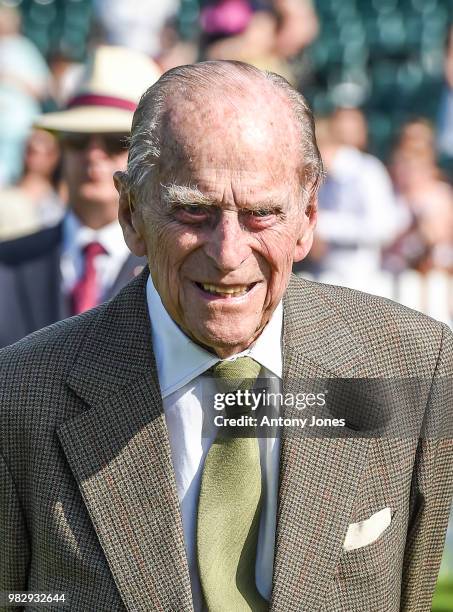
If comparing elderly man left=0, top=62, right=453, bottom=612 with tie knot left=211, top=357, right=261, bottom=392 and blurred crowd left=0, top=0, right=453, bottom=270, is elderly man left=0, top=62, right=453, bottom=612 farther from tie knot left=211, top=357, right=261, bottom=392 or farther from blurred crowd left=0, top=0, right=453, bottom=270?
blurred crowd left=0, top=0, right=453, bottom=270

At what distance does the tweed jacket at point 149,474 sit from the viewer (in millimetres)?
1883

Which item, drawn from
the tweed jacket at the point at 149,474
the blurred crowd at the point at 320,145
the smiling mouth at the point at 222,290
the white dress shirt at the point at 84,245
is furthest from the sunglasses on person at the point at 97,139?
the smiling mouth at the point at 222,290

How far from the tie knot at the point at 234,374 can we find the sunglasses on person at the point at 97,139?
8.53 ft

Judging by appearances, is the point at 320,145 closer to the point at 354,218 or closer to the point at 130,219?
the point at 354,218

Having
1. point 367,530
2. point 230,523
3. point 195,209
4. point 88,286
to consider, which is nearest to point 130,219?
point 195,209

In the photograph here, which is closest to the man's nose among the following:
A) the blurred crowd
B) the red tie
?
the red tie

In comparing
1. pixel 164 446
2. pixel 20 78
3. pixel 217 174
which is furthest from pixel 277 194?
pixel 20 78

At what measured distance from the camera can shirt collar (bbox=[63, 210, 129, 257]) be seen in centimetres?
449

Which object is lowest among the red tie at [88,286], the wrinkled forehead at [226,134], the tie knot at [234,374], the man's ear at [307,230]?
the red tie at [88,286]

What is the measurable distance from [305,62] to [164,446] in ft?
18.6

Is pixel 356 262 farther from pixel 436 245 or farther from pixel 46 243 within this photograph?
pixel 46 243

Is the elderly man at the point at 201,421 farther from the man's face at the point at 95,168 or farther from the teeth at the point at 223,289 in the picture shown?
the man's face at the point at 95,168

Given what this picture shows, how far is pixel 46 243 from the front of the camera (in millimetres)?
4465

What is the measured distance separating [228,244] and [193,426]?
360 mm
